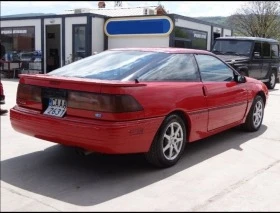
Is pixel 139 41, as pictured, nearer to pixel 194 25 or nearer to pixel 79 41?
pixel 79 41

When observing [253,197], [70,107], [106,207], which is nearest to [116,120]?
[70,107]

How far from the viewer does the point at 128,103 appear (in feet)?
13.6

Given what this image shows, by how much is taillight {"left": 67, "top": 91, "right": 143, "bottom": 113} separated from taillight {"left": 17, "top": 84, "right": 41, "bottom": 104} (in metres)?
0.47

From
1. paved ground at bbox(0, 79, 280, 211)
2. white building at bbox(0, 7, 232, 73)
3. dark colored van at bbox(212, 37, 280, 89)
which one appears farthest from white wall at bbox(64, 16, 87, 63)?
paved ground at bbox(0, 79, 280, 211)

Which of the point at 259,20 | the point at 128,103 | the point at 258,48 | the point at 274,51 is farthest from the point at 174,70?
the point at 259,20

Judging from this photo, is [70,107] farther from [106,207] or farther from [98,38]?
[98,38]

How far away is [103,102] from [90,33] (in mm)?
15161

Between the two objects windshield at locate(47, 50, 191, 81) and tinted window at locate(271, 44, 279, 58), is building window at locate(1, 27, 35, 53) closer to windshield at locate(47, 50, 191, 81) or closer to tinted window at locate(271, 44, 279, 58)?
tinted window at locate(271, 44, 279, 58)

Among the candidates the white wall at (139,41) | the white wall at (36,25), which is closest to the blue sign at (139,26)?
the white wall at (139,41)

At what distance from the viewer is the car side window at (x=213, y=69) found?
554 cm

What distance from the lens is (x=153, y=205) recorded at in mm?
3656

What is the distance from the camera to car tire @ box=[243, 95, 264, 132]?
682cm

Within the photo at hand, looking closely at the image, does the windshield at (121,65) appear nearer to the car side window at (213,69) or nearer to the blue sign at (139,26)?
the car side window at (213,69)

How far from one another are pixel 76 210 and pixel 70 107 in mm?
1227
